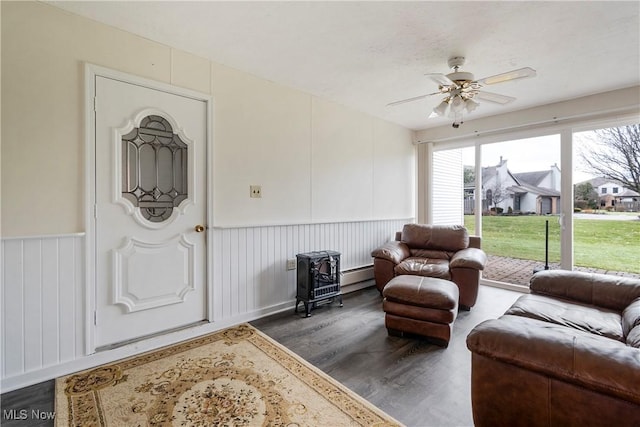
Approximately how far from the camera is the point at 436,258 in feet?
13.0

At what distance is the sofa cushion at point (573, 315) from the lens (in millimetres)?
1772

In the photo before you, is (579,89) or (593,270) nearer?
(579,89)

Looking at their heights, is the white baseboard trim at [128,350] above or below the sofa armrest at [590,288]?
below

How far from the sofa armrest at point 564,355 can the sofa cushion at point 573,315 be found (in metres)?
0.67

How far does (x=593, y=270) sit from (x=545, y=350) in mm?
3486

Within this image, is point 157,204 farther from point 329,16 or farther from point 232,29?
point 329,16

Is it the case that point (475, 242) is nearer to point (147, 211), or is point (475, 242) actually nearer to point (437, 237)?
point (437, 237)

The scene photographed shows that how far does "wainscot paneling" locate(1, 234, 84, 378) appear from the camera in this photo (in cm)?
193

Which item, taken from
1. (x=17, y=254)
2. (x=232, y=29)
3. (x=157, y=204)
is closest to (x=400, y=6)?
(x=232, y=29)

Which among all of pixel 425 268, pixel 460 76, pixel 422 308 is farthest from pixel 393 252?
pixel 460 76

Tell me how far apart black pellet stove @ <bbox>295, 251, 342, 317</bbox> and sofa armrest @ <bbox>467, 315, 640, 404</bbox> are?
1978 mm

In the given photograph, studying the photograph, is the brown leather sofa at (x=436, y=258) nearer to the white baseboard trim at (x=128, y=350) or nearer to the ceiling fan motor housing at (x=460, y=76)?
the white baseboard trim at (x=128, y=350)

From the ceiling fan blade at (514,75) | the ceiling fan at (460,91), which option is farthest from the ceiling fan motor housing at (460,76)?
the ceiling fan blade at (514,75)

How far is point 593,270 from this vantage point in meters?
3.67
